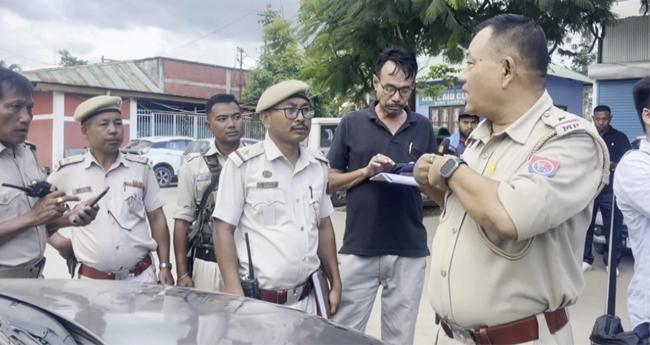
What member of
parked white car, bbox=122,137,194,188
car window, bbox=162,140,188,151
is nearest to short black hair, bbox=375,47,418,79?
parked white car, bbox=122,137,194,188

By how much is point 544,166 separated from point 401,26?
18.1 feet

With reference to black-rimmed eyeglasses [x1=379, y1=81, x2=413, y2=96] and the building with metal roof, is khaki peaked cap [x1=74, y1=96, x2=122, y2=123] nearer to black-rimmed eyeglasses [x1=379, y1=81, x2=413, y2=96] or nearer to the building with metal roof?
black-rimmed eyeglasses [x1=379, y1=81, x2=413, y2=96]

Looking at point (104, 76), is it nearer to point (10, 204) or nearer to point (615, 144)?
point (615, 144)

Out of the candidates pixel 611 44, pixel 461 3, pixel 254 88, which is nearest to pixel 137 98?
pixel 254 88

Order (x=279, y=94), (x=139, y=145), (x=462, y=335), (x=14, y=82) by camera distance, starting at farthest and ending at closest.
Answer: (x=139, y=145), (x=14, y=82), (x=279, y=94), (x=462, y=335)

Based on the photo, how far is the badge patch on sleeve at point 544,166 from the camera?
1.67 metres

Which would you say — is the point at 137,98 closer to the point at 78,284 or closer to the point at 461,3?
the point at 461,3

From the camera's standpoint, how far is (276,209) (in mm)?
2740

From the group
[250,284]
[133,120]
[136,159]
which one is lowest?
[250,284]

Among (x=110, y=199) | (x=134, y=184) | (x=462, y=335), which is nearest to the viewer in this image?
(x=462, y=335)

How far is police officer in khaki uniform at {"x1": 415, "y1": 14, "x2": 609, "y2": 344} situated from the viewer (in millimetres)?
1680

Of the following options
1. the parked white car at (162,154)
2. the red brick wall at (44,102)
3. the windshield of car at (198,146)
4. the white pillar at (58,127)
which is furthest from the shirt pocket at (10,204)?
the red brick wall at (44,102)

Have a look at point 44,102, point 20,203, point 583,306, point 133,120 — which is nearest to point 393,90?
point 20,203

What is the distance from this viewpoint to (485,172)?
1906 millimetres
